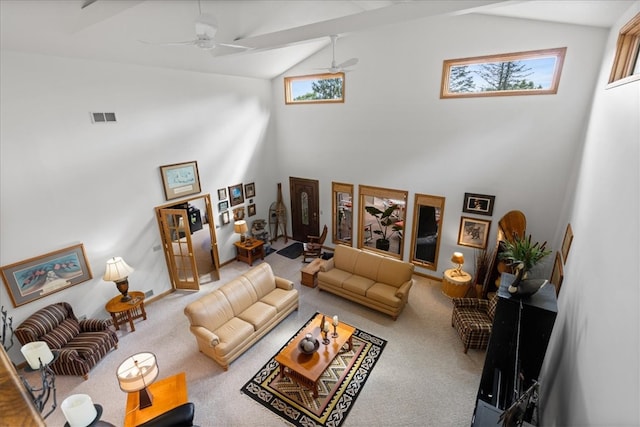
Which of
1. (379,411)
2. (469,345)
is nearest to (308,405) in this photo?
(379,411)

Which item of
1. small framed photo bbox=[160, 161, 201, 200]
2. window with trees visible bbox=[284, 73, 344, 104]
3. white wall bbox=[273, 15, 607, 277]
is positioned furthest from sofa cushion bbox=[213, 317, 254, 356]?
window with trees visible bbox=[284, 73, 344, 104]

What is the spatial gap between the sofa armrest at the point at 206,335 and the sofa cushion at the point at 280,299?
1.24m

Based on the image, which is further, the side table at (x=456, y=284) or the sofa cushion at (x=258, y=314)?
the side table at (x=456, y=284)

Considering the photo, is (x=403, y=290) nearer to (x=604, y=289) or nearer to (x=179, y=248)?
(x=604, y=289)

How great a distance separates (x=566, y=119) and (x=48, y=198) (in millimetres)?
8858

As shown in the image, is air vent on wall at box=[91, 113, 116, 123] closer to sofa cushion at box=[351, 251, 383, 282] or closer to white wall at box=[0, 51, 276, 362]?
white wall at box=[0, 51, 276, 362]

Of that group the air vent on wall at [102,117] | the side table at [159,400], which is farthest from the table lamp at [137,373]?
the air vent on wall at [102,117]

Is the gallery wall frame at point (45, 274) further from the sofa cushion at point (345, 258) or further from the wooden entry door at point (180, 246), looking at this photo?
the sofa cushion at point (345, 258)

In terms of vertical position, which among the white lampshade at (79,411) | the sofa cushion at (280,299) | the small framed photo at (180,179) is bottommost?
the sofa cushion at (280,299)

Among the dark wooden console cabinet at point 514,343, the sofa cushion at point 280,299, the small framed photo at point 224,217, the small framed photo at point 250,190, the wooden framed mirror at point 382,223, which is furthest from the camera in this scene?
the small framed photo at point 250,190

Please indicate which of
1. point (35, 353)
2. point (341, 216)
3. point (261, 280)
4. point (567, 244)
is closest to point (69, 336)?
point (261, 280)

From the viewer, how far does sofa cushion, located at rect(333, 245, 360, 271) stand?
703 cm

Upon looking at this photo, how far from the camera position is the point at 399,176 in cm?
734

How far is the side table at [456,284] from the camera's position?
6.53 meters
